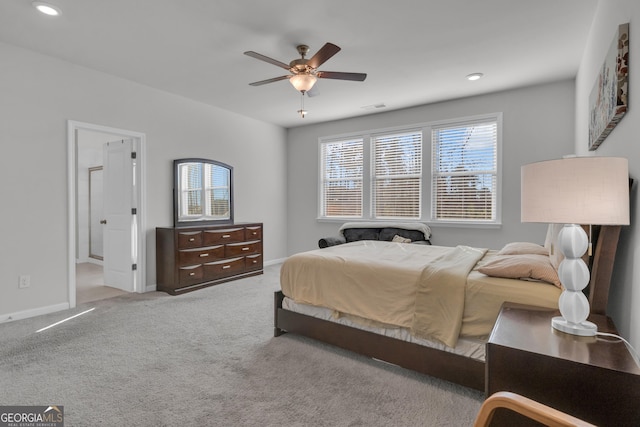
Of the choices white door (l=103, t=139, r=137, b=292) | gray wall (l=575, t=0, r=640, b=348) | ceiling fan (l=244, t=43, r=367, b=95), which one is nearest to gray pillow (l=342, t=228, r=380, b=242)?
ceiling fan (l=244, t=43, r=367, b=95)

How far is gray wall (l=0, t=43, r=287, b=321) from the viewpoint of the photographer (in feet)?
10.6

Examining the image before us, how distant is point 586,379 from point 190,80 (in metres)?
4.57

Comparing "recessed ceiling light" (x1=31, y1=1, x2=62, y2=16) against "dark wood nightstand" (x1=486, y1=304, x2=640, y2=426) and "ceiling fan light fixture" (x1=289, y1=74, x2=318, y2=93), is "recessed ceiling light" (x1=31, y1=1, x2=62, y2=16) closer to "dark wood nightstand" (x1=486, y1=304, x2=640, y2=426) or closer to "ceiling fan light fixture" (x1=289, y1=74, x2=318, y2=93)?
"ceiling fan light fixture" (x1=289, y1=74, x2=318, y2=93)

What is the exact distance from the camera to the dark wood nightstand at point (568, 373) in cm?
107

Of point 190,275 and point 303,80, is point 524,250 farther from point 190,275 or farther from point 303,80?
point 190,275

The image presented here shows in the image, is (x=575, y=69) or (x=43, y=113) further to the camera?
(x=575, y=69)

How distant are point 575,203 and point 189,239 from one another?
13.7 ft

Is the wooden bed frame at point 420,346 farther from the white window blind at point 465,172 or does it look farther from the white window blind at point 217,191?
the white window blind at point 465,172

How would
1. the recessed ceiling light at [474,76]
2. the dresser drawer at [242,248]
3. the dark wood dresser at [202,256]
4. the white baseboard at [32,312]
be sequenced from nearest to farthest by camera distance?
the white baseboard at [32,312] → the recessed ceiling light at [474,76] → the dark wood dresser at [202,256] → the dresser drawer at [242,248]

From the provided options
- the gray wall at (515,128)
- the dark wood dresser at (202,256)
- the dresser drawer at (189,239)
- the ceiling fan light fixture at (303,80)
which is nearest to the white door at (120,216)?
the dark wood dresser at (202,256)

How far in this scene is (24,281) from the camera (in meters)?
3.32

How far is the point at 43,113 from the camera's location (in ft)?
11.2

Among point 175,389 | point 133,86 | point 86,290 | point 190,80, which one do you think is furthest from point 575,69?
point 86,290

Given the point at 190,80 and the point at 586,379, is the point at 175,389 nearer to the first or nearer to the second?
the point at 586,379
